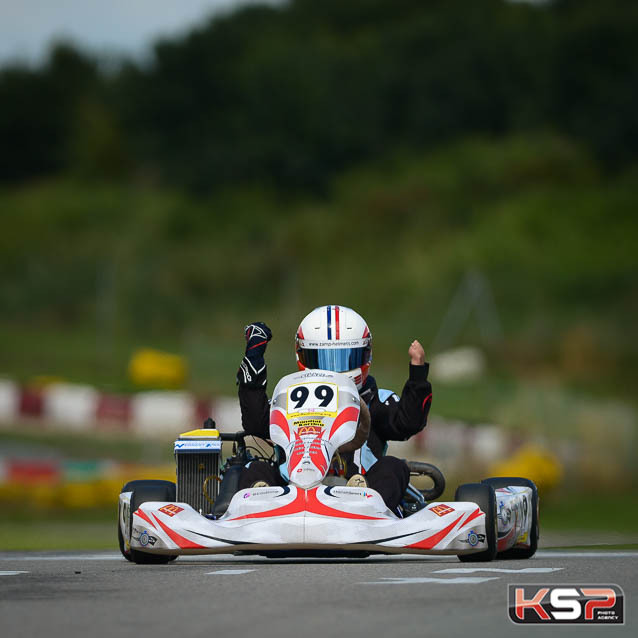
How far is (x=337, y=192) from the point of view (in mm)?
50938

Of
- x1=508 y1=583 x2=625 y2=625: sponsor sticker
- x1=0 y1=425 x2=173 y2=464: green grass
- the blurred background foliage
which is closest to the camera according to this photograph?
x1=508 y1=583 x2=625 y2=625: sponsor sticker

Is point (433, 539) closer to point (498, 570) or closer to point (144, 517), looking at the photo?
point (498, 570)

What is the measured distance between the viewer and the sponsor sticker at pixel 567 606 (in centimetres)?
514

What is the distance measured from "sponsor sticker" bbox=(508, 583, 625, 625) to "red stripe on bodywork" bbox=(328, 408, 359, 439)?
242 cm

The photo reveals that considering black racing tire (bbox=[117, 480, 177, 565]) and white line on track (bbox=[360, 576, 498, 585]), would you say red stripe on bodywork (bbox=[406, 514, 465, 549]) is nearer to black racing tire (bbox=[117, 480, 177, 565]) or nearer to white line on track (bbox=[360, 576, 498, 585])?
white line on track (bbox=[360, 576, 498, 585])

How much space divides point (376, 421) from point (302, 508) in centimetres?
153

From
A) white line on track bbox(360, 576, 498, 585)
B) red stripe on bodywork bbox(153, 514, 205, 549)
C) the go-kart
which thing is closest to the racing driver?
the go-kart

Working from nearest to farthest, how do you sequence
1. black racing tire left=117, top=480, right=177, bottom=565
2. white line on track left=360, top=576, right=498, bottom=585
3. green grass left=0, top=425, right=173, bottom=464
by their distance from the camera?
white line on track left=360, top=576, right=498, bottom=585 → black racing tire left=117, top=480, right=177, bottom=565 → green grass left=0, top=425, right=173, bottom=464

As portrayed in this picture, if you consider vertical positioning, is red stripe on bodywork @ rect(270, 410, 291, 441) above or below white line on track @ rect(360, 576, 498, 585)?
above

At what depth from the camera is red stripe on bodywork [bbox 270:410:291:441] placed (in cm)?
818

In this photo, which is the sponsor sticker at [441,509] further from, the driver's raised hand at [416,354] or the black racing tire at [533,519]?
the black racing tire at [533,519]

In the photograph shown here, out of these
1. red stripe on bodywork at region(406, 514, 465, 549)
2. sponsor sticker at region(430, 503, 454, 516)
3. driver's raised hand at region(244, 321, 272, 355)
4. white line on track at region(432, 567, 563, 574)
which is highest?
driver's raised hand at region(244, 321, 272, 355)

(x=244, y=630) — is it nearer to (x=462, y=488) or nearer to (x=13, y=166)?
(x=462, y=488)

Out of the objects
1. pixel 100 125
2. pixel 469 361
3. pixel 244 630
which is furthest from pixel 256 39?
pixel 244 630
